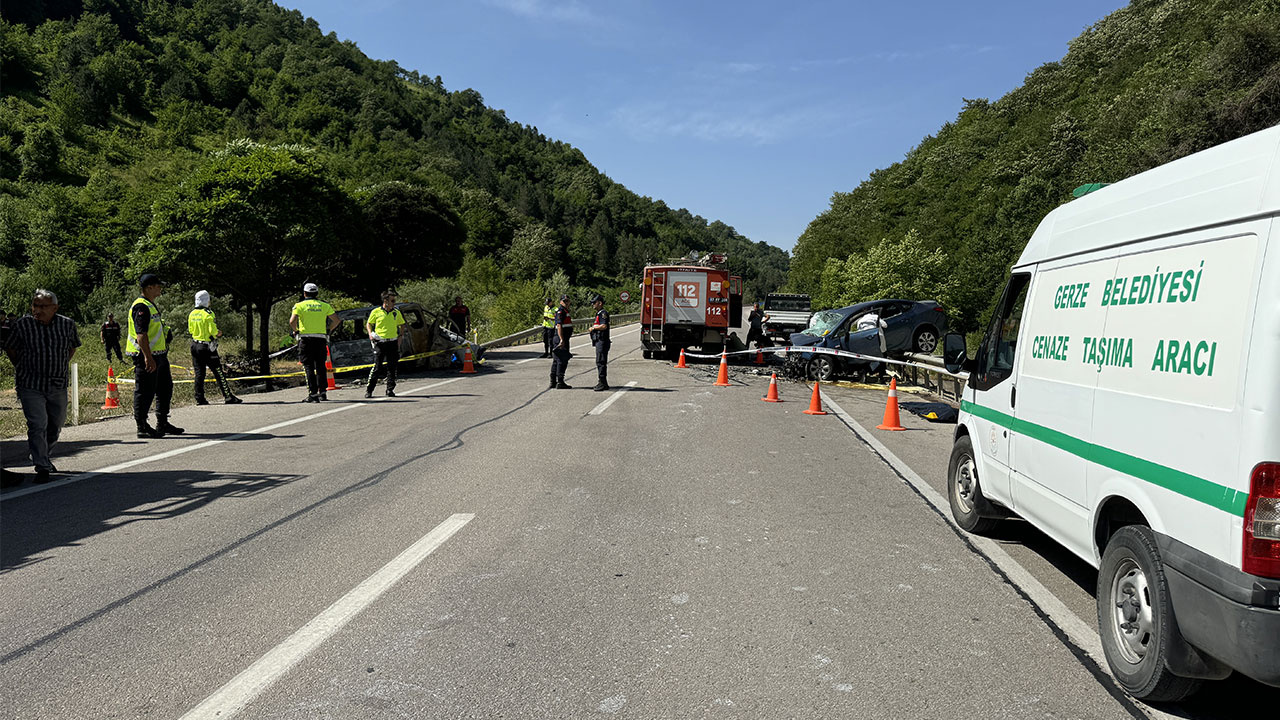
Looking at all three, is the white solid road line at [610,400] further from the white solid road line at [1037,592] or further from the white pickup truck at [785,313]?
the white pickup truck at [785,313]

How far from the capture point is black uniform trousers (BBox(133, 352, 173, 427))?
9344mm

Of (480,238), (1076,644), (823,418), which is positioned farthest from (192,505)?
(480,238)

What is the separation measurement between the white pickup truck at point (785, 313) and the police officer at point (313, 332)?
20591 millimetres

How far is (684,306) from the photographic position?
23.1 metres

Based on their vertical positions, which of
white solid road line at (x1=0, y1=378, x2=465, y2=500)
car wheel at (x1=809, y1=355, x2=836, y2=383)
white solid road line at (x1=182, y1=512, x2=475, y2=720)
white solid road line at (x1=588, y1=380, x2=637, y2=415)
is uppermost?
car wheel at (x1=809, y1=355, x2=836, y2=383)

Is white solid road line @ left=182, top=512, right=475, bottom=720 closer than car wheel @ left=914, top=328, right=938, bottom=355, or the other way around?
white solid road line @ left=182, top=512, right=475, bottom=720

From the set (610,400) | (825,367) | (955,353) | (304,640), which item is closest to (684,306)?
(825,367)

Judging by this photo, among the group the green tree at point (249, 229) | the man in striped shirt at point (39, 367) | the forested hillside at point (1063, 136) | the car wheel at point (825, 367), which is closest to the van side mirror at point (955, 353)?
the man in striped shirt at point (39, 367)

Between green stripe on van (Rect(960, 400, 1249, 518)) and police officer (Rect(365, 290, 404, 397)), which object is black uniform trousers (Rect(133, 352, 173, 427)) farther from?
green stripe on van (Rect(960, 400, 1249, 518))

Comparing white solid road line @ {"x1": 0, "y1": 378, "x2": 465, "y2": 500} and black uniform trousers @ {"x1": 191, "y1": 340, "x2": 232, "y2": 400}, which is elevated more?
black uniform trousers @ {"x1": 191, "y1": 340, "x2": 232, "y2": 400}

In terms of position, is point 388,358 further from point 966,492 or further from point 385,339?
point 966,492

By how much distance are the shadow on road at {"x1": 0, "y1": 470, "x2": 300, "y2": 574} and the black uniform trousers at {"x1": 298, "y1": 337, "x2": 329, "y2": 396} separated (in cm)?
553

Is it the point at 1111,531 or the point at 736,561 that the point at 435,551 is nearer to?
the point at 736,561

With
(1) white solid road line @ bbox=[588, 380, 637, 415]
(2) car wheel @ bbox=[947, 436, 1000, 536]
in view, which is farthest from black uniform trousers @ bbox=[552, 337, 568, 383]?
(2) car wheel @ bbox=[947, 436, 1000, 536]
